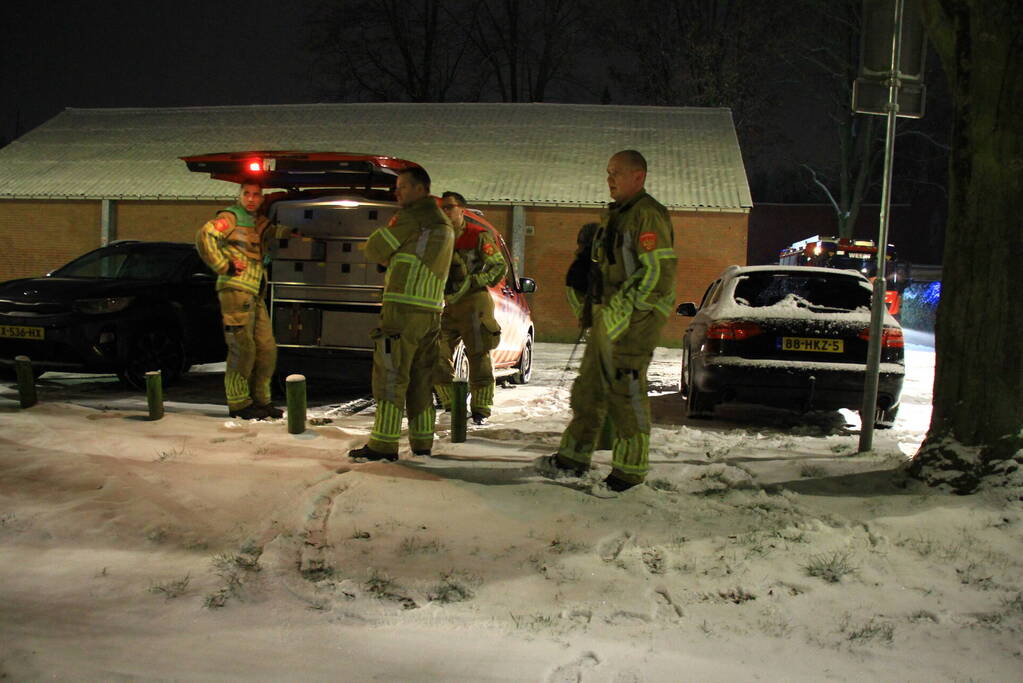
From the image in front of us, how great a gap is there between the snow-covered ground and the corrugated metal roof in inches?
630

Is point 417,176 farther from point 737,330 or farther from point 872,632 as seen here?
point 872,632

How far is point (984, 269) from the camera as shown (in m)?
4.81

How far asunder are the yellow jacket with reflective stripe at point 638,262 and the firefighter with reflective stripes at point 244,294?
3.28 metres

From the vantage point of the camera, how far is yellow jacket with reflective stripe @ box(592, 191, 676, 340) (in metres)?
4.81

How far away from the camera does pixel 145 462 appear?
5.20 metres

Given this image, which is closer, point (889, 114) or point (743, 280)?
point (889, 114)

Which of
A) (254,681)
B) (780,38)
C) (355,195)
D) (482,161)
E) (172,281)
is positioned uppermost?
(780,38)

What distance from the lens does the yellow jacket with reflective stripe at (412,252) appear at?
5.51m

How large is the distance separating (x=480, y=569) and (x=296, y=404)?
2945 millimetres

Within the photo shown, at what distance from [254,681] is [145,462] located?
2.86m

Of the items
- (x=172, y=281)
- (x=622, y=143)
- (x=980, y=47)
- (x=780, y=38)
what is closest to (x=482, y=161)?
(x=622, y=143)

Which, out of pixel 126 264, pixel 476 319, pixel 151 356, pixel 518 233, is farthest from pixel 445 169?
pixel 476 319

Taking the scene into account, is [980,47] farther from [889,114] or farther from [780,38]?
[780,38]

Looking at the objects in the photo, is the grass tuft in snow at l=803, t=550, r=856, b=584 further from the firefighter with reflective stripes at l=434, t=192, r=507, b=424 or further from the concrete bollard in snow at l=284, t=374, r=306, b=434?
the firefighter with reflective stripes at l=434, t=192, r=507, b=424
